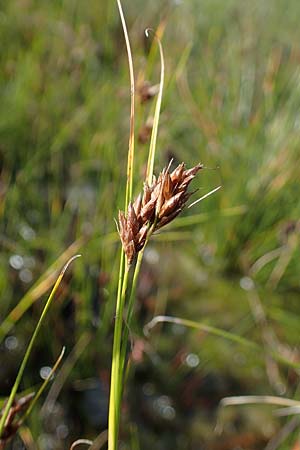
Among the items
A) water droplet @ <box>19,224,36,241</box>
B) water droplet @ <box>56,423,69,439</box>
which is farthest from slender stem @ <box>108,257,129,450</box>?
water droplet @ <box>19,224,36,241</box>

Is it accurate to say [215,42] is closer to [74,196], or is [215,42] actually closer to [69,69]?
[69,69]

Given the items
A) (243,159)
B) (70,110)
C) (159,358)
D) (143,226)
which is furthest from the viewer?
(70,110)

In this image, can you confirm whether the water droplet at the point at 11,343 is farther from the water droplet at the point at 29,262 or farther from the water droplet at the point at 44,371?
the water droplet at the point at 29,262

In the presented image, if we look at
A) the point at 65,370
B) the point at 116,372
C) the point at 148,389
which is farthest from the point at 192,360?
the point at 116,372

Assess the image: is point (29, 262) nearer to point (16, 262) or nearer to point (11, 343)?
point (16, 262)

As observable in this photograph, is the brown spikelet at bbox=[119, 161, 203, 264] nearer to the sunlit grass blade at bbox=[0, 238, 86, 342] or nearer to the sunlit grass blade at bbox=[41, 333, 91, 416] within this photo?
the sunlit grass blade at bbox=[0, 238, 86, 342]

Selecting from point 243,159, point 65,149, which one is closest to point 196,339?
point 243,159

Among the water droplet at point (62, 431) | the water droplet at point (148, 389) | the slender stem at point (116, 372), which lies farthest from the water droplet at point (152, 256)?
the slender stem at point (116, 372)
